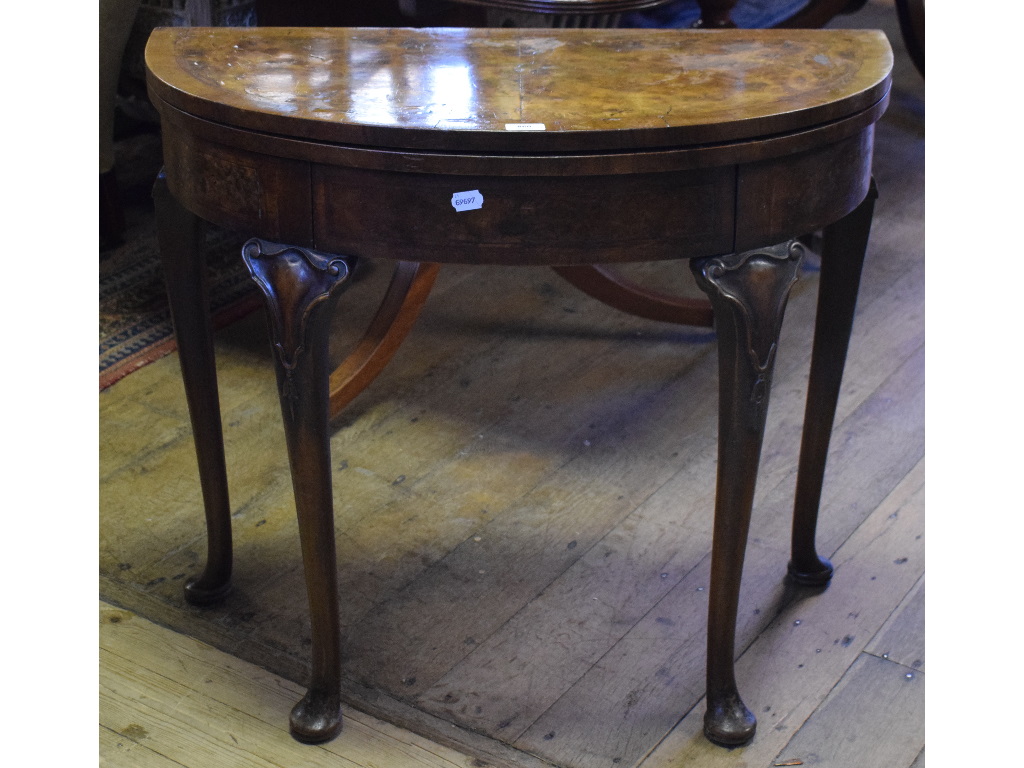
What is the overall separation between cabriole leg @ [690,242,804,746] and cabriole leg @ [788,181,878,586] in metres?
0.25

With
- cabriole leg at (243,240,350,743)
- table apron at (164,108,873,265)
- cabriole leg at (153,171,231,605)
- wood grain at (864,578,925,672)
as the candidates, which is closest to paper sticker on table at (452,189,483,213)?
table apron at (164,108,873,265)

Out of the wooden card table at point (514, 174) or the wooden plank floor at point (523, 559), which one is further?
the wooden plank floor at point (523, 559)

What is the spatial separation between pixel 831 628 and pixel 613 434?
0.53 metres

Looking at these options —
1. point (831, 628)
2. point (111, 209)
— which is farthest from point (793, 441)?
point (111, 209)

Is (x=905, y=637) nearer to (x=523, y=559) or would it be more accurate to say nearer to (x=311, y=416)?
(x=523, y=559)

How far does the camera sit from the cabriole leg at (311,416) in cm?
105

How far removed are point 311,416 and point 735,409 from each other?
0.40 metres

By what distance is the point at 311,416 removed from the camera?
1.10m

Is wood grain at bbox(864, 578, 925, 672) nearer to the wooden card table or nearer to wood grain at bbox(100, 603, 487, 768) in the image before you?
the wooden card table

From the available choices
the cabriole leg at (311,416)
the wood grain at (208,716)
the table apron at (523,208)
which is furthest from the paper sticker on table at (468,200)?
the wood grain at (208,716)

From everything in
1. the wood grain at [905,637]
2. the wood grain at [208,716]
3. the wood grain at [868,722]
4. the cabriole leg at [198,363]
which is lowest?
the wood grain at [208,716]

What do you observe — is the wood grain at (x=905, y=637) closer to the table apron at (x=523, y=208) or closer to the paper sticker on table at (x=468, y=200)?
the table apron at (x=523, y=208)

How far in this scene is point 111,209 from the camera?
2.43 meters

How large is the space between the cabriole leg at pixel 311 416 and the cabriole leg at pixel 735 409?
0.35 metres
